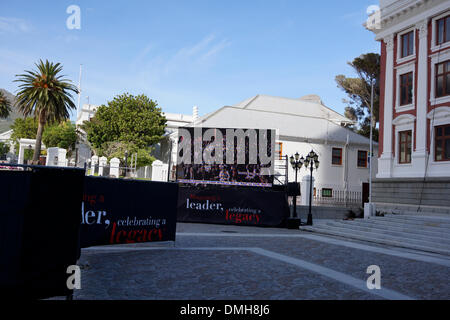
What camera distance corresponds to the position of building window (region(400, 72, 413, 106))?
21.8 meters

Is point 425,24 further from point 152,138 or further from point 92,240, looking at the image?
point 152,138

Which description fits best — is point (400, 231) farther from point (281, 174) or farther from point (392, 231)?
point (281, 174)

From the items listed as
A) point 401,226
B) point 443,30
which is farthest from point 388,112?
point 401,226

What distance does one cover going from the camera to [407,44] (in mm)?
22297

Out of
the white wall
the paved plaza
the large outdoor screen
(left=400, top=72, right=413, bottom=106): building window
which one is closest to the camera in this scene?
the paved plaza

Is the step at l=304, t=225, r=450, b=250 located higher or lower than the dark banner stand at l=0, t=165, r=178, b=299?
lower

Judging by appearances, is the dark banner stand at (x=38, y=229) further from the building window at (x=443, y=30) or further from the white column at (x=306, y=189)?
the white column at (x=306, y=189)

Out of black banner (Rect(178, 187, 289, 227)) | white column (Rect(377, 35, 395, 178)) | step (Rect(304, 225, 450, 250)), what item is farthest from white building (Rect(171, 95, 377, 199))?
step (Rect(304, 225, 450, 250))

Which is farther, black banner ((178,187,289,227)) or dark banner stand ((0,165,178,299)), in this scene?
black banner ((178,187,289,227))

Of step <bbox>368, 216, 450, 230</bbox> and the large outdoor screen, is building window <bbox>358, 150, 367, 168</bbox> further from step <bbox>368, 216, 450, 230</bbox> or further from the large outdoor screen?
step <bbox>368, 216, 450, 230</bbox>

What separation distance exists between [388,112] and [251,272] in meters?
18.8

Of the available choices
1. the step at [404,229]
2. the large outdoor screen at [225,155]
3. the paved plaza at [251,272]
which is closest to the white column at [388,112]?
the step at [404,229]

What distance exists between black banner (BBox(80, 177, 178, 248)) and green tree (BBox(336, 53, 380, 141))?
3371cm
